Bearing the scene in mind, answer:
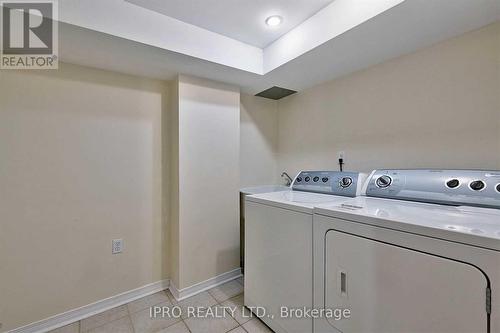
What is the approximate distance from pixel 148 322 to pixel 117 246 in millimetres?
641

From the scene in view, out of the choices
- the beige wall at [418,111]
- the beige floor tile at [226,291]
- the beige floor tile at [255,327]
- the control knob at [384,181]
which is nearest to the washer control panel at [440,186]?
the control knob at [384,181]

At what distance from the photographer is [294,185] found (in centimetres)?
198

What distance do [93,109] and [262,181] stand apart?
1.78 m

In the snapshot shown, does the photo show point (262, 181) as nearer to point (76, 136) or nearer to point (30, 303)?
point (76, 136)

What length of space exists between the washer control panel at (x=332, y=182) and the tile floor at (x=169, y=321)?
3.55 ft

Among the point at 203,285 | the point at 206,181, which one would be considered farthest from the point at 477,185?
the point at 203,285

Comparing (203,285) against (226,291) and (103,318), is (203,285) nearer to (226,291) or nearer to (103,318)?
(226,291)

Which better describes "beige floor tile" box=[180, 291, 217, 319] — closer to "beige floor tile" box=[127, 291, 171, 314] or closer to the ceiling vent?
"beige floor tile" box=[127, 291, 171, 314]

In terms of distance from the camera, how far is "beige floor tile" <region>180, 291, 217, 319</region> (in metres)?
1.76

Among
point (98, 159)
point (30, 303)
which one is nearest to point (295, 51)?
point (98, 159)

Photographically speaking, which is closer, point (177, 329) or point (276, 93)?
point (177, 329)

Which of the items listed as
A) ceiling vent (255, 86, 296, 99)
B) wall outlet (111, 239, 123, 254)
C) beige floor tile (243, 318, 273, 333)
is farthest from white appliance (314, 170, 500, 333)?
wall outlet (111, 239, 123, 254)

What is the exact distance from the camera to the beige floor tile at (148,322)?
1521mm

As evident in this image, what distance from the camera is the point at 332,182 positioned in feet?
5.51
